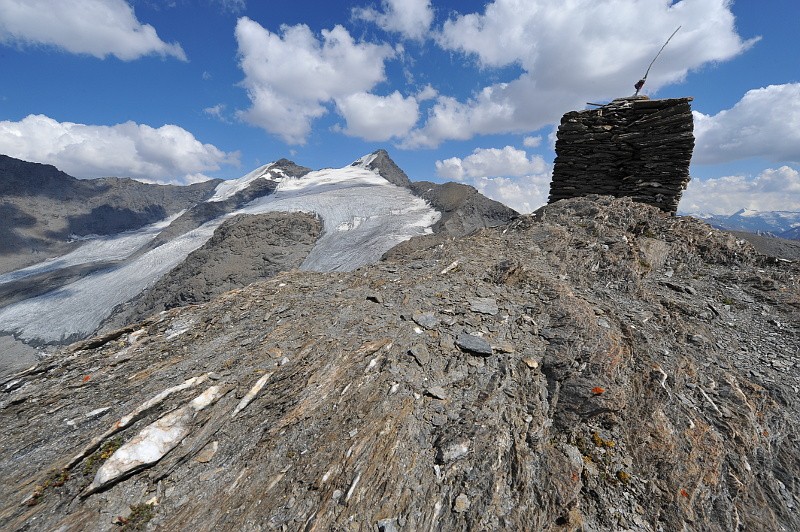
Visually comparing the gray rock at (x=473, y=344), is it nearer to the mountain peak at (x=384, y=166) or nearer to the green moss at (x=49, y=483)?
the green moss at (x=49, y=483)

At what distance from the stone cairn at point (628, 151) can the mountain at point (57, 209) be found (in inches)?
5440

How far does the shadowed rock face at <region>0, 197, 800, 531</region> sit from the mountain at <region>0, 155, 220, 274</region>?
134 meters

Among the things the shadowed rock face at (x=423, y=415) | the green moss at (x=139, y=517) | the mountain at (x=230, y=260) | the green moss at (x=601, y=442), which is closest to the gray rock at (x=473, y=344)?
the shadowed rock face at (x=423, y=415)

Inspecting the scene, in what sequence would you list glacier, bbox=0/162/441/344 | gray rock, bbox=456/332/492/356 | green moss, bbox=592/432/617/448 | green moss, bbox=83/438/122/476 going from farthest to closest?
1. glacier, bbox=0/162/441/344
2. gray rock, bbox=456/332/492/356
3. green moss, bbox=592/432/617/448
4. green moss, bbox=83/438/122/476

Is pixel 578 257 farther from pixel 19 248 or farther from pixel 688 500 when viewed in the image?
pixel 19 248

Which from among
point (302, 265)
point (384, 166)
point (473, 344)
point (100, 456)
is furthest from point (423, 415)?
point (384, 166)

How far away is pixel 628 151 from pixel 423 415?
52.7ft

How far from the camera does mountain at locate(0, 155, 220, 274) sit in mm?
107188

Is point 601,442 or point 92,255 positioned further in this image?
point 92,255

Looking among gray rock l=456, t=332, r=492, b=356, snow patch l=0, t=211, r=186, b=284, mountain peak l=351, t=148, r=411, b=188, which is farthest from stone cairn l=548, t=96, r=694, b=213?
snow patch l=0, t=211, r=186, b=284

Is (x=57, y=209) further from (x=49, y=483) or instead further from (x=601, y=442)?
(x=601, y=442)

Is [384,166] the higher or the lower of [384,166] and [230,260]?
the higher

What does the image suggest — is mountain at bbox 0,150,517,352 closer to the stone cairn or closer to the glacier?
the glacier

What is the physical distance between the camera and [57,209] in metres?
126
